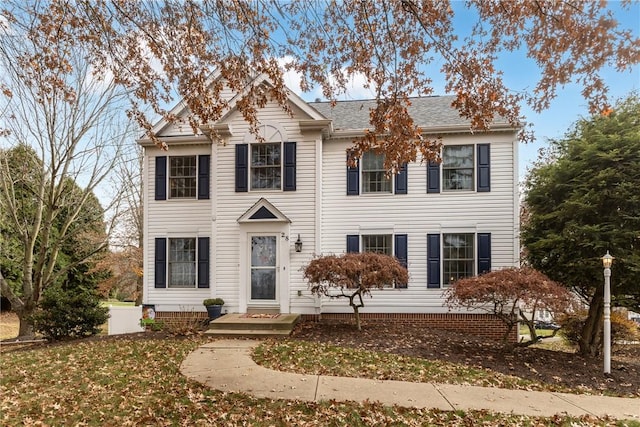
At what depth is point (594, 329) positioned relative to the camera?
29.4 ft

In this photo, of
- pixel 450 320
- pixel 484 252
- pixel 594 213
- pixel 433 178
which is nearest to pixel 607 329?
pixel 594 213

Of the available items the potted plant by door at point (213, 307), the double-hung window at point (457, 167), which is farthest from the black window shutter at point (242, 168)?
the double-hung window at point (457, 167)

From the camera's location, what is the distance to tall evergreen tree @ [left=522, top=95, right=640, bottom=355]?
8000 mm

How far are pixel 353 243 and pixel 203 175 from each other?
473 centimetres

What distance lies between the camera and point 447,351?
7.80 metres

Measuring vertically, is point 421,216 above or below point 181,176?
below

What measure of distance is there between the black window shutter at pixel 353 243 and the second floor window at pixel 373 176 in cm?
128

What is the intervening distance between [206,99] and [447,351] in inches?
247

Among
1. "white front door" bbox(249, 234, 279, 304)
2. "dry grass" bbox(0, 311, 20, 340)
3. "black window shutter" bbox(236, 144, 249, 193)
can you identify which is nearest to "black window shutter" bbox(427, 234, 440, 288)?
"white front door" bbox(249, 234, 279, 304)

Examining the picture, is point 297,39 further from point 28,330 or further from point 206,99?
point 28,330

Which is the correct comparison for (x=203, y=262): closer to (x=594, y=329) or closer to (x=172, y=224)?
(x=172, y=224)

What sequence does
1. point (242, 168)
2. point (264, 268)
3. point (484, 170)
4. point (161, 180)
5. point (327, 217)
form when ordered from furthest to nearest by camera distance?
point (161, 180) < point (327, 217) < point (242, 168) < point (264, 268) < point (484, 170)

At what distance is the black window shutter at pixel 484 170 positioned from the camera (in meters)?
10.9

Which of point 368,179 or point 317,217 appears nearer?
point 317,217
